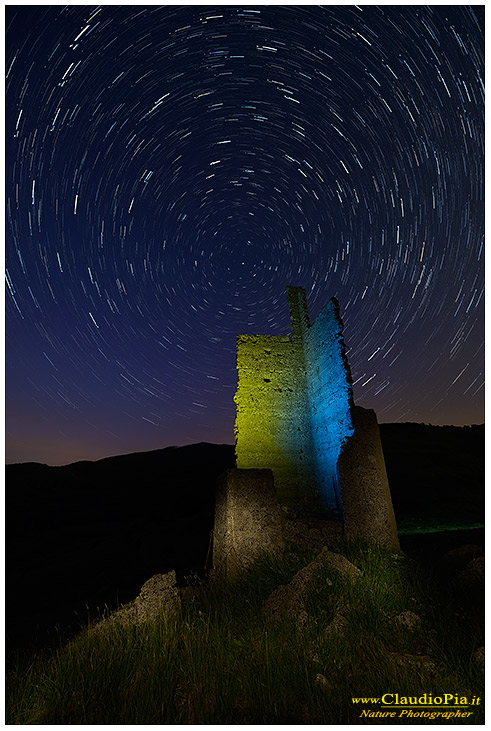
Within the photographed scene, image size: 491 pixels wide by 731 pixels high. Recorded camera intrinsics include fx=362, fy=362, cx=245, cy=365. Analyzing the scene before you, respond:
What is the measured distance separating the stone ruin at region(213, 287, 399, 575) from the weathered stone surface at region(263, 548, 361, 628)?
1734 millimetres

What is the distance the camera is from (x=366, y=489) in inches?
347

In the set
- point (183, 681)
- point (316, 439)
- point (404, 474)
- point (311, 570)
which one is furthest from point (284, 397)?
point (404, 474)

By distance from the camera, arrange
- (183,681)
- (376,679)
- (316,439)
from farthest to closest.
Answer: (316,439)
(183,681)
(376,679)

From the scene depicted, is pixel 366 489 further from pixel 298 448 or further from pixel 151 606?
pixel 151 606

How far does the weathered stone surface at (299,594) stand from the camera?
4688mm

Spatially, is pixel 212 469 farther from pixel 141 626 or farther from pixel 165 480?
pixel 141 626

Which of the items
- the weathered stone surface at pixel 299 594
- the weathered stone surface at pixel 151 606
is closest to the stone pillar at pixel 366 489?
A: the weathered stone surface at pixel 299 594

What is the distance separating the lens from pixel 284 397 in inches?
546

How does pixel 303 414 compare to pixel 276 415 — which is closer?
pixel 276 415

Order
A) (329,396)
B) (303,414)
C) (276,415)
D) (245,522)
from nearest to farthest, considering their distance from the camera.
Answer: (245,522)
(329,396)
(276,415)
(303,414)

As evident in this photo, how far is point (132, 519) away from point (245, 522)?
86.2ft

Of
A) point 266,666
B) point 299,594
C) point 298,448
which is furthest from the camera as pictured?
point 298,448

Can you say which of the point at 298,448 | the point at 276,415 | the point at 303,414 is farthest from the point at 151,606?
the point at 303,414
